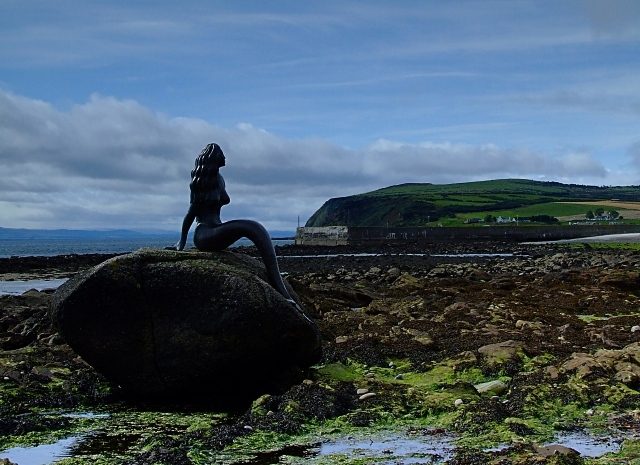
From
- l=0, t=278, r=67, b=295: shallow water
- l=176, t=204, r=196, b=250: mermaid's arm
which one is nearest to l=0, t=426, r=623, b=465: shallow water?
l=176, t=204, r=196, b=250: mermaid's arm

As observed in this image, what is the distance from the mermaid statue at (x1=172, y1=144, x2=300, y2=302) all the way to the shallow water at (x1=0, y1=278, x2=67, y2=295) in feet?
104

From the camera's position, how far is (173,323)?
11.0 meters

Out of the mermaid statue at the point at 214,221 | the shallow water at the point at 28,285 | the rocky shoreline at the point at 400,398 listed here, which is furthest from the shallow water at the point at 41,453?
the shallow water at the point at 28,285

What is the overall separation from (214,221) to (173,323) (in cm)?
252

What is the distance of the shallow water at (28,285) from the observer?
42.4 m

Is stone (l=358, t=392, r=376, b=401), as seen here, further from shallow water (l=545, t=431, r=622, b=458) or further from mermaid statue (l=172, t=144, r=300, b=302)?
shallow water (l=545, t=431, r=622, b=458)

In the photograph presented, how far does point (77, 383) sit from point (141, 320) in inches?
78.4

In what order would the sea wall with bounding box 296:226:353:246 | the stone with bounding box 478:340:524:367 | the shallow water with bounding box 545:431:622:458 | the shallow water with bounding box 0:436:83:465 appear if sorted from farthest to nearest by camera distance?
the sea wall with bounding box 296:226:353:246, the stone with bounding box 478:340:524:367, the shallow water with bounding box 0:436:83:465, the shallow water with bounding box 545:431:622:458

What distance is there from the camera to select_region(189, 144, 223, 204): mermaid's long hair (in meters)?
12.9

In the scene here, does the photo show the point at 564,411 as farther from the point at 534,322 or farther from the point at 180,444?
the point at 534,322

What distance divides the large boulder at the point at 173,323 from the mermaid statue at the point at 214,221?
1.21 metres

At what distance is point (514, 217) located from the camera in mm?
160750

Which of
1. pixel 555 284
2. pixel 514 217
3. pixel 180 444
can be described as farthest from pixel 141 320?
pixel 514 217

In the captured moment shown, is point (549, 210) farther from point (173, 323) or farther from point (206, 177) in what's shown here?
point (173, 323)
